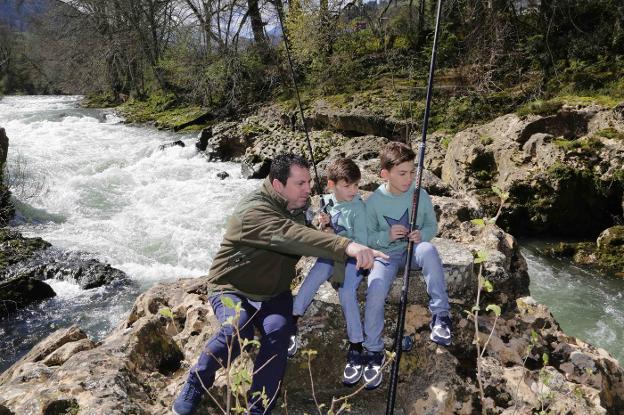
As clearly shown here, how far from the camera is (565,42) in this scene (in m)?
13.1

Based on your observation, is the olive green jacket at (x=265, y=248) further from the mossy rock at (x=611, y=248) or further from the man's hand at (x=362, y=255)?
the mossy rock at (x=611, y=248)

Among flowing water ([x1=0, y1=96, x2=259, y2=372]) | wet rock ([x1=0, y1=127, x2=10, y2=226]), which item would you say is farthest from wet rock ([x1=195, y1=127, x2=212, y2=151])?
Result: wet rock ([x1=0, y1=127, x2=10, y2=226])

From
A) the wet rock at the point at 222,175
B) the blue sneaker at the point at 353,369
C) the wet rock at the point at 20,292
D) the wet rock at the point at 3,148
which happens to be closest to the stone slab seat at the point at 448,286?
the blue sneaker at the point at 353,369

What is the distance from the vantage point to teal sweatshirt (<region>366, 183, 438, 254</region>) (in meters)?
3.64

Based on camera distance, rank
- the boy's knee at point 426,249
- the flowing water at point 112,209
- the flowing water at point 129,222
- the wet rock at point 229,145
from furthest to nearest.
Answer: the wet rock at point 229,145 → the flowing water at point 112,209 → the flowing water at point 129,222 → the boy's knee at point 426,249

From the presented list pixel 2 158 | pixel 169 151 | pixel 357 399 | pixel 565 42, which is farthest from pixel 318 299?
pixel 169 151

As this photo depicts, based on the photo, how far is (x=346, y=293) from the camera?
3260 millimetres

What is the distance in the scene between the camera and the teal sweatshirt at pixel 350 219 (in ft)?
12.0

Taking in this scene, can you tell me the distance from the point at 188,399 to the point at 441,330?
5.68 feet

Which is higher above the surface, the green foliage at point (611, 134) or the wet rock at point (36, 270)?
the green foliage at point (611, 134)

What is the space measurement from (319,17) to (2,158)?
13.8 meters

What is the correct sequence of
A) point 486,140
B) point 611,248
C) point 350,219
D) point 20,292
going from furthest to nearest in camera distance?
point 486,140, point 611,248, point 20,292, point 350,219

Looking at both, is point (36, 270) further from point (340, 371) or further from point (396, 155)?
point (396, 155)

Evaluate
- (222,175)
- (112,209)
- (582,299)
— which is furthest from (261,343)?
(222,175)
